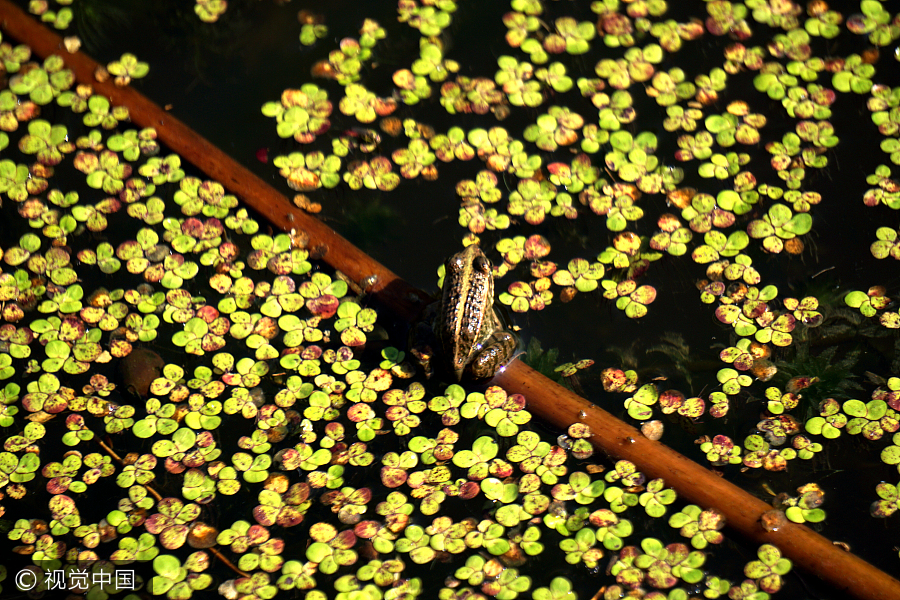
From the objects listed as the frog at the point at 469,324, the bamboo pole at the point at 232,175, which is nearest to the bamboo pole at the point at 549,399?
the bamboo pole at the point at 232,175

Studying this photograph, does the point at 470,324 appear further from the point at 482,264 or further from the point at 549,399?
the point at 549,399

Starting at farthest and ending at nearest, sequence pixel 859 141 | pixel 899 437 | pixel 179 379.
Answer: pixel 859 141 < pixel 179 379 < pixel 899 437

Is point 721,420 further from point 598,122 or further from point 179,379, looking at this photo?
point 179,379

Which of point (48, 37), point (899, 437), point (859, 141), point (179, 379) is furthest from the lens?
point (48, 37)

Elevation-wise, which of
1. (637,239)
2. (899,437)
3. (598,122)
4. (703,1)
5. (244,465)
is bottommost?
(244,465)

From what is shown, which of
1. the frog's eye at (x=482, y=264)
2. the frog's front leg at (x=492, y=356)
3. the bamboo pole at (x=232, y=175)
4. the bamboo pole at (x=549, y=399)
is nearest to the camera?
the bamboo pole at (x=549, y=399)

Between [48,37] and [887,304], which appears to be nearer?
[887,304]

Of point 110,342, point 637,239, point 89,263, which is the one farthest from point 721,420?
point 89,263

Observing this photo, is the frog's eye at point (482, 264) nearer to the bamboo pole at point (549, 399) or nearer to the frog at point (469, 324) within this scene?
the frog at point (469, 324)
